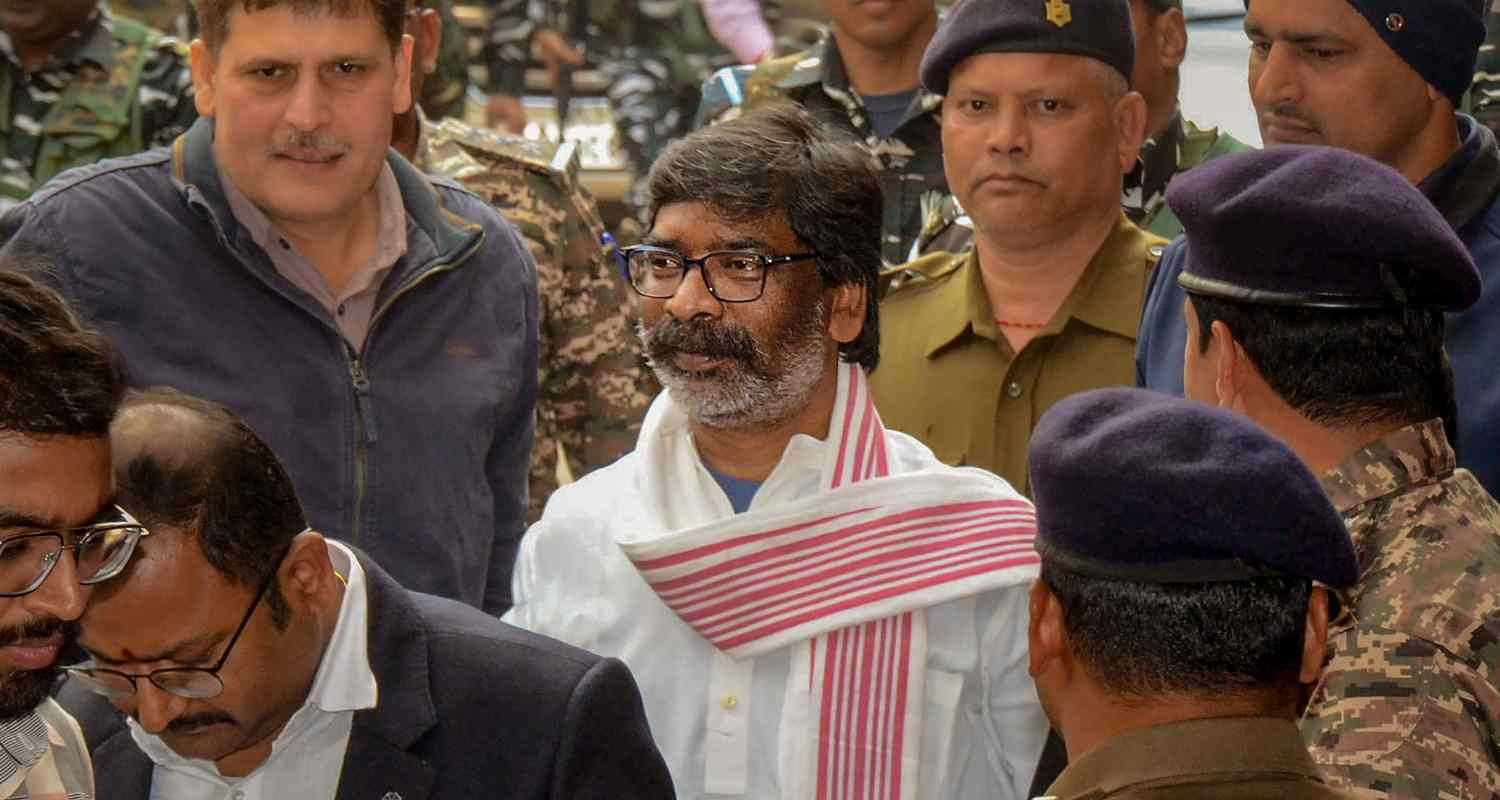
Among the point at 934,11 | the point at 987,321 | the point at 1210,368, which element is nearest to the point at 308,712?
the point at 1210,368

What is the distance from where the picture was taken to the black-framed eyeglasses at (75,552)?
276 cm

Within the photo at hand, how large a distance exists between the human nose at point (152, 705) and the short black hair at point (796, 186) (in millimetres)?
1210

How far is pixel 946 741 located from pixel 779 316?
2.37 ft

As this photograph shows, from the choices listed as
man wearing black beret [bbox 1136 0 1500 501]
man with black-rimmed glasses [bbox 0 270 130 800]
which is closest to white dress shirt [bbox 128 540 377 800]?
man with black-rimmed glasses [bbox 0 270 130 800]

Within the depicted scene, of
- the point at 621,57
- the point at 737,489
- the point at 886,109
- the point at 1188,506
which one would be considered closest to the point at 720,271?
the point at 737,489

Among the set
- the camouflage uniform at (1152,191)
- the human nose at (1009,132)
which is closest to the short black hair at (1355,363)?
the human nose at (1009,132)

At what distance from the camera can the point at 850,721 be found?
11.6ft

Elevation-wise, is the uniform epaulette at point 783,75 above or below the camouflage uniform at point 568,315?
above

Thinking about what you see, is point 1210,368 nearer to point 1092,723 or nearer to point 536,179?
point 1092,723

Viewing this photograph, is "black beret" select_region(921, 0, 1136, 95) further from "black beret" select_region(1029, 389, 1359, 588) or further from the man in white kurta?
"black beret" select_region(1029, 389, 1359, 588)

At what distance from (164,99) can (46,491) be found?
3.18 metres

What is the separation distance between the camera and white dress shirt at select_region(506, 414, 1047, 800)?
3549mm

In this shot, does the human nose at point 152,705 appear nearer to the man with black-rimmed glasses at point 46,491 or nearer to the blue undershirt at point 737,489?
the man with black-rimmed glasses at point 46,491

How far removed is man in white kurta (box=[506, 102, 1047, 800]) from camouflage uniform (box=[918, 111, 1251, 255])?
1092mm
